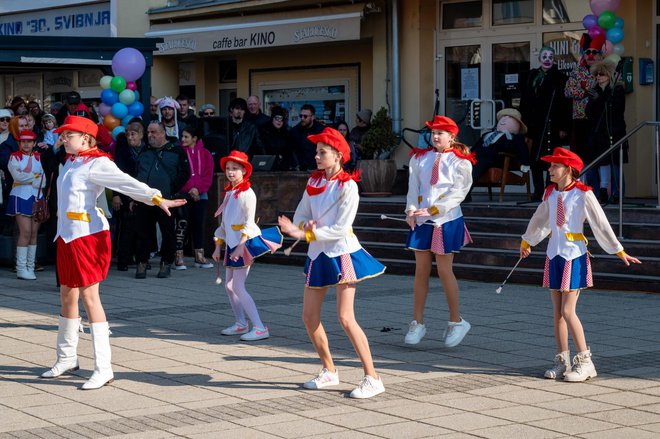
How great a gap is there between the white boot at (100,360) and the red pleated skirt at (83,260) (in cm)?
33

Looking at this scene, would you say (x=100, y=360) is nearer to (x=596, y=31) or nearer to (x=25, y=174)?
(x=25, y=174)

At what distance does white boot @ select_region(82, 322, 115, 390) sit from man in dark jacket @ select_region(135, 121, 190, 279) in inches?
260

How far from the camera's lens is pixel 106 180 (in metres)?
8.48

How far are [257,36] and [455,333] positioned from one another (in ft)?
45.0

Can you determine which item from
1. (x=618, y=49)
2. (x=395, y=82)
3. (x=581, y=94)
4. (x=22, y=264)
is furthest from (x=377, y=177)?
(x=22, y=264)

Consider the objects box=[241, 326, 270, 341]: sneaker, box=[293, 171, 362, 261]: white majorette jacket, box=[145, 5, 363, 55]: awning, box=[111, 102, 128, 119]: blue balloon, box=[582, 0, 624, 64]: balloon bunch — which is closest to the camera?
box=[293, 171, 362, 261]: white majorette jacket

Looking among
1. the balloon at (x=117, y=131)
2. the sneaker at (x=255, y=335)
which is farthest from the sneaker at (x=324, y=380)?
the balloon at (x=117, y=131)

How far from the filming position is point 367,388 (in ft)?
25.7

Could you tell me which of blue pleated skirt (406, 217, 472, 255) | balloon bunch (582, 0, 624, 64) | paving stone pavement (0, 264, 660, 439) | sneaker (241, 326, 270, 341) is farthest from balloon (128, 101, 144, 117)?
blue pleated skirt (406, 217, 472, 255)

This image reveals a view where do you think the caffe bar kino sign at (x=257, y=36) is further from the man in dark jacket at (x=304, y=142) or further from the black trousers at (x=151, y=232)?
the black trousers at (x=151, y=232)

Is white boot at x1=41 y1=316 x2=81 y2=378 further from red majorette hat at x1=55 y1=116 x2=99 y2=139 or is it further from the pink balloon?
the pink balloon

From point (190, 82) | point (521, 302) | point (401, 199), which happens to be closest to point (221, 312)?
point (521, 302)

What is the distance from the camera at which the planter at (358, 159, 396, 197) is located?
19.0 metres

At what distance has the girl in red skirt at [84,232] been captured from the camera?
27.5ft
